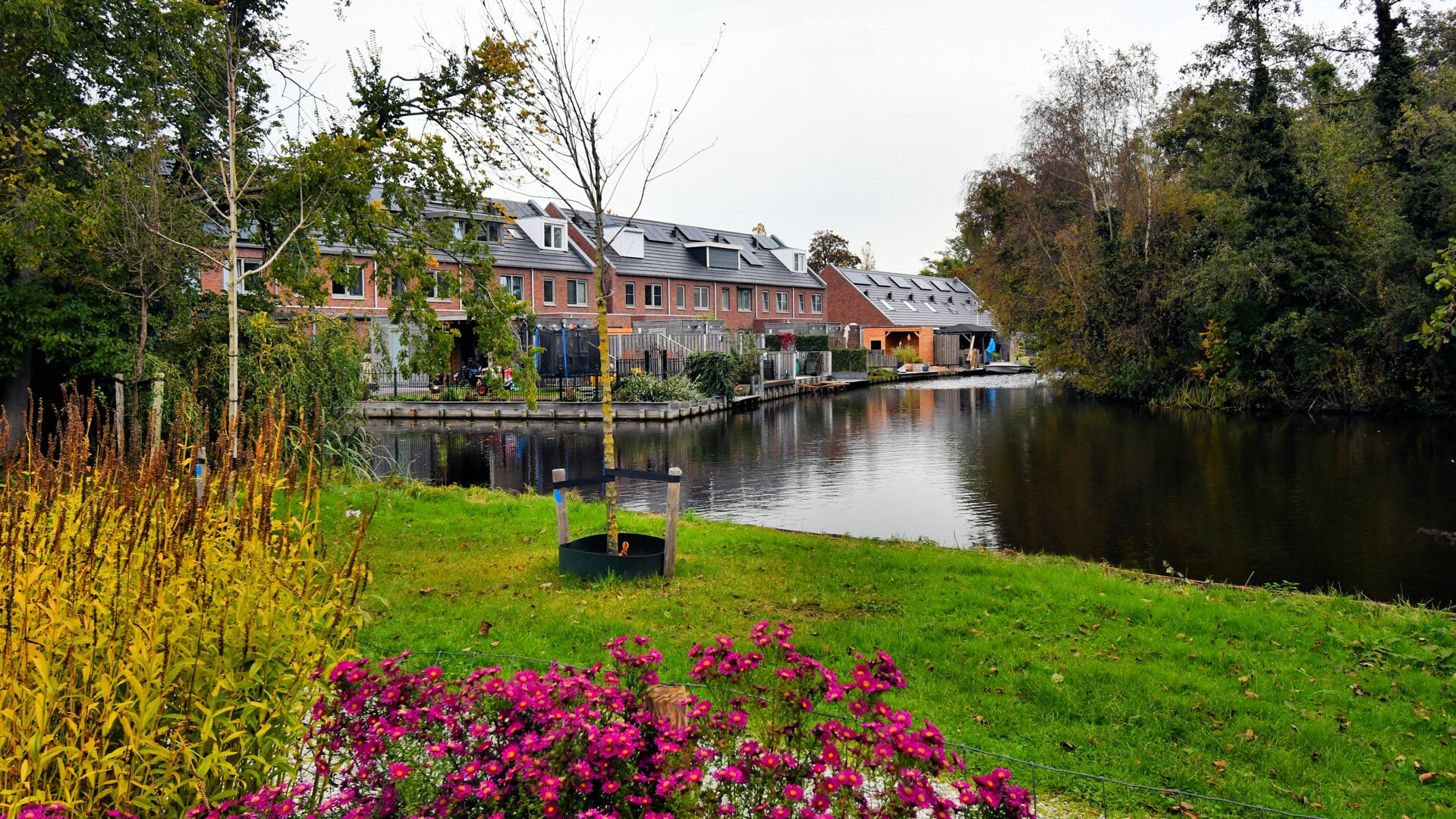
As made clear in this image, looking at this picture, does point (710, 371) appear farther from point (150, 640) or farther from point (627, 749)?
point (627, 749)

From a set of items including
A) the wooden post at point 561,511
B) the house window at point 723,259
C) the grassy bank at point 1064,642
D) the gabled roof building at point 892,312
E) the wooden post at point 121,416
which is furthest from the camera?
the gabled roof building at point 892,312

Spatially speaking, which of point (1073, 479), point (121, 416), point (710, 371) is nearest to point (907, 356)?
point (710, 371)

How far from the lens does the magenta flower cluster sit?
9.22 feet

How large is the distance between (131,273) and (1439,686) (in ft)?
44.3

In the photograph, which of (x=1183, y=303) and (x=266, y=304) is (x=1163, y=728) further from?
(x=1183, y=303)

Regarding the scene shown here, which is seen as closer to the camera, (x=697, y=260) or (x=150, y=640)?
(x=150, y=640)

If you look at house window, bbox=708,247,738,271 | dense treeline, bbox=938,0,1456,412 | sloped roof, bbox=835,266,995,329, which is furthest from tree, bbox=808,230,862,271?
dense treeline, bbox=938,0,1456,412

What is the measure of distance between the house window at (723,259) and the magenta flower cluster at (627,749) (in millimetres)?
49564

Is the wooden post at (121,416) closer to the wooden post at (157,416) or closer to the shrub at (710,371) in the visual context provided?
the wooden post at (157,416)

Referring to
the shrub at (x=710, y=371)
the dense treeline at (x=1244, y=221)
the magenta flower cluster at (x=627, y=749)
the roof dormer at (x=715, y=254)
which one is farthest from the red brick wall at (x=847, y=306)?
the magenta flower cluster at (x=627, y=749)

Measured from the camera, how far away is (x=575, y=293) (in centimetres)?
4416

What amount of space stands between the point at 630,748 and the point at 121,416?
21.6ft

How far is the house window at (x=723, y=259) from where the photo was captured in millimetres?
52375

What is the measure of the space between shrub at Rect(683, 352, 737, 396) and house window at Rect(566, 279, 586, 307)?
13.3 metres
